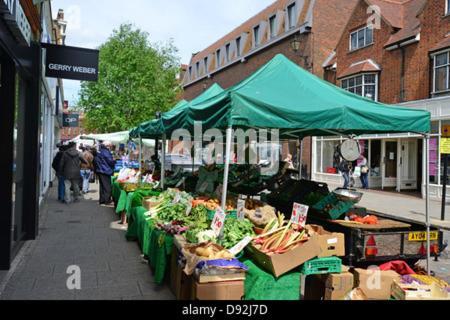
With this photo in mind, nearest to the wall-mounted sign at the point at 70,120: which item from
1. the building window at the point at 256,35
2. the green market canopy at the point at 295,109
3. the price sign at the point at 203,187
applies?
the price sign at the point at 203,187

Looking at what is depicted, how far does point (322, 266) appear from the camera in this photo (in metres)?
4.12

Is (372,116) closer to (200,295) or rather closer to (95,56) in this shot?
(200,295)

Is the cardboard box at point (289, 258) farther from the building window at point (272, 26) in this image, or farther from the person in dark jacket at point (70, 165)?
the building window at point (272, 26)

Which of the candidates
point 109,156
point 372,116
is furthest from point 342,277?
point 109,156

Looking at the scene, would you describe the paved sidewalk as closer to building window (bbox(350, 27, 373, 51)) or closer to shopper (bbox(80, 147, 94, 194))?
shopper (bbox(80, 147, 94, 194))

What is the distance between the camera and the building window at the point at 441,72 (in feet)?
50.8

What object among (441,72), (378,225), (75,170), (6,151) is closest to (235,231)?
(378,225)

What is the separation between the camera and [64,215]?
10.2 meters

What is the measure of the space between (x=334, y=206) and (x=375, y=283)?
1575 millimetres

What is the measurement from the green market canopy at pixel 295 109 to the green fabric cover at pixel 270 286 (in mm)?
1592

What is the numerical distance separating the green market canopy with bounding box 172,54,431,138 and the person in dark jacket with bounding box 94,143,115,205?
6.57 m

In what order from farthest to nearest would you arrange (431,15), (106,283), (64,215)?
1. (431,15)
2. (64,215)
3. (106,283)

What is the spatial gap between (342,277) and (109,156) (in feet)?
29.6

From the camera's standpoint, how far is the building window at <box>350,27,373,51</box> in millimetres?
20364
